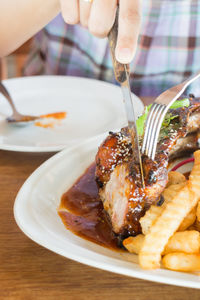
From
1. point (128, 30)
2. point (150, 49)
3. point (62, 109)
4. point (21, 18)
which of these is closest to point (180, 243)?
point (128, 30)

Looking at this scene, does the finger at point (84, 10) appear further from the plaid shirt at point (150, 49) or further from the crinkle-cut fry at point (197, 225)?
the plaid shirt at point (150, 49)

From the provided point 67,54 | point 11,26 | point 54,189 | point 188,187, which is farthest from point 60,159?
point 67,54

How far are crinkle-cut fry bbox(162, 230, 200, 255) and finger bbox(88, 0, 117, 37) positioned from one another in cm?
72

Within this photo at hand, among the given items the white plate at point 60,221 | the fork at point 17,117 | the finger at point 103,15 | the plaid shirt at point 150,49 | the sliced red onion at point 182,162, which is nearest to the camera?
the white plate at point 60,221

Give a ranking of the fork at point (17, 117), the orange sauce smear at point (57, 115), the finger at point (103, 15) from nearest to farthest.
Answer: the finger at point (103, 15) < the fork at point (17, 117) < the orange sauce smear at point (57, 115)

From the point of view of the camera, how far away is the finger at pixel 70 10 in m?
1.42

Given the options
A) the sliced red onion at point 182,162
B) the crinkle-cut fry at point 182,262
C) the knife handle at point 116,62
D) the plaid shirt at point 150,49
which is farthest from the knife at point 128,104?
the plaid shirt at point 150,49

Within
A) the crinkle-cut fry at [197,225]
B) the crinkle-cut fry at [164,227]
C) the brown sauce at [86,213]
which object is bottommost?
the brown sauce at [86,213]

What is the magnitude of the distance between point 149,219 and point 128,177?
0.15 metres

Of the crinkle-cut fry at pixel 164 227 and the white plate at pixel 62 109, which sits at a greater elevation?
the crinkle-cut fry at pixel 164 227

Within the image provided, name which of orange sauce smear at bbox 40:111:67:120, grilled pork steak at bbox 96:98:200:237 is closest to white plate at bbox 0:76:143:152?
orange sauce smear at bbox 40:111:67:120

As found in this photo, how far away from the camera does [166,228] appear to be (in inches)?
38.5

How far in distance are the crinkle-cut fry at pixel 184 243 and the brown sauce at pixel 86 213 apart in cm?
18

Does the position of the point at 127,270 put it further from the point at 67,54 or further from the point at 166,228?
the point at 67,54
